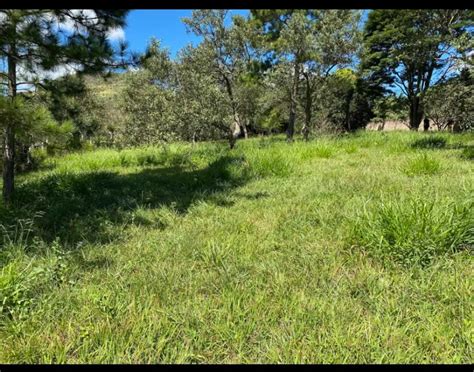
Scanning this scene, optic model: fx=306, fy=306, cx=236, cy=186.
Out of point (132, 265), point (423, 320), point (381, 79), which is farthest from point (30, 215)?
point (381, 79)

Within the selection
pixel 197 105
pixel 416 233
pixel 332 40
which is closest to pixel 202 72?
pixel 197 105

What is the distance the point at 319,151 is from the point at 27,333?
24.5 ft

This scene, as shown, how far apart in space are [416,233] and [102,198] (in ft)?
14.2

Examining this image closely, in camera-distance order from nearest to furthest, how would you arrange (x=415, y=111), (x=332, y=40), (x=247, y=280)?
(x=247, y=280) → (x=332, y=40) → (x=415, y=111)

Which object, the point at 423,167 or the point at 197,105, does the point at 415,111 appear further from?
the point at 423,167

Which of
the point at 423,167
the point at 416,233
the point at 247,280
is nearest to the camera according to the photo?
the point at 247,280

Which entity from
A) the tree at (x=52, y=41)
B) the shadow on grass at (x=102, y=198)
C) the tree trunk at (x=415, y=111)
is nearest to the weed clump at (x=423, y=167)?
the shadow on grass at (x=102, y=198)

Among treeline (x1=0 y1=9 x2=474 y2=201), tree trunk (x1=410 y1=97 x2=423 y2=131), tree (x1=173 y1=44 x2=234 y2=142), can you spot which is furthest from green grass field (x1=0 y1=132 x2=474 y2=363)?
tree trunk (x1=410 y1=97 x2=423 y2=131)

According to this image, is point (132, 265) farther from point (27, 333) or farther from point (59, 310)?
point (27, 333)

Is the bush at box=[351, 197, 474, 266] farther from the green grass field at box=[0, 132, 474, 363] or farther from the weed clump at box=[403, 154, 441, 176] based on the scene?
the weed clump at box=[403, 154, 441, 176]

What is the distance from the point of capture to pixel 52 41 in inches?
165

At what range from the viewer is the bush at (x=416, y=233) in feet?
7.96

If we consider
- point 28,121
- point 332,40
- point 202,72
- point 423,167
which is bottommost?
point 423,167

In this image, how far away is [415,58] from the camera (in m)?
8.43
